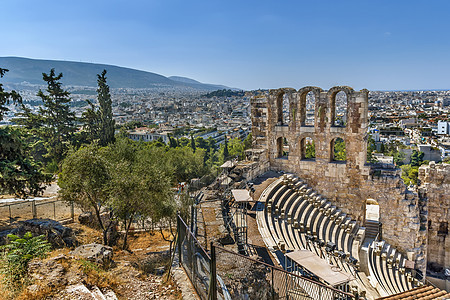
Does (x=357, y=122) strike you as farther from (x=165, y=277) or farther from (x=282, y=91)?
(x=165, y=277)

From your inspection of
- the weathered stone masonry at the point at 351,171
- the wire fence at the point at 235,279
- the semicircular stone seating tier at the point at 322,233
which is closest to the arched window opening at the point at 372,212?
the weathered stone masonry at the point at 351,171

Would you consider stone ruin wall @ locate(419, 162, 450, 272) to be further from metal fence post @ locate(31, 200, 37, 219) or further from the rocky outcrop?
metal fence post @ locate(31, 200, 37, 219)

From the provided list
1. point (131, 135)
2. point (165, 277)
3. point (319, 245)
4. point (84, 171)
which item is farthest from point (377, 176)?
point (131, 135)

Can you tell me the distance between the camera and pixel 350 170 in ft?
56.4

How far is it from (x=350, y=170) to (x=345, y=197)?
5.23 feet

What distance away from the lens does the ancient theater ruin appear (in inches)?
569

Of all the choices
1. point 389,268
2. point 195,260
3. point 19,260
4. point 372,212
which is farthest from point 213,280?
point 372,212

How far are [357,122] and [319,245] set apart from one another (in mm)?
7407

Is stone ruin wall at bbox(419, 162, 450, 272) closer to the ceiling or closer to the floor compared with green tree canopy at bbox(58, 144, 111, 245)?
closer to the floor

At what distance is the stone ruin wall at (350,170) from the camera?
1655 cm

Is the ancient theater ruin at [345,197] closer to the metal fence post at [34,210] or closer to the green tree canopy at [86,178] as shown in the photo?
the green tree canopy at [86,178]

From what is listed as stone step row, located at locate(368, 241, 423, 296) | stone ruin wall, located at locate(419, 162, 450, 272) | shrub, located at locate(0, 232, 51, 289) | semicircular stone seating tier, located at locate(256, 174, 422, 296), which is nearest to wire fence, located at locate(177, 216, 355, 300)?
shrub, located at locate(0, 232, 51, 289)

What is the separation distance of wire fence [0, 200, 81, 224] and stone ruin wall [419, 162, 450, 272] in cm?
1975

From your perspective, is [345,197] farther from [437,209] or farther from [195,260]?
[195,260]
